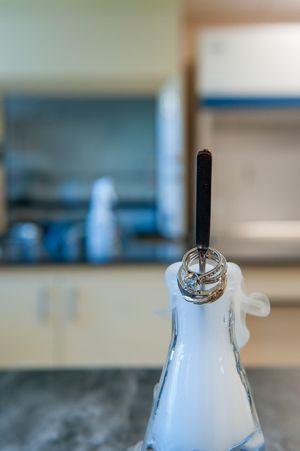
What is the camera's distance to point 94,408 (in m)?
0.57

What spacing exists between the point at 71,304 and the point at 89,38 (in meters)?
1.16

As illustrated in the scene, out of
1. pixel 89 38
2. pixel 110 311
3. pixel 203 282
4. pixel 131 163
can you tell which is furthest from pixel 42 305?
pixel 203 282

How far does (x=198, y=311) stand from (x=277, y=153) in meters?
2.12

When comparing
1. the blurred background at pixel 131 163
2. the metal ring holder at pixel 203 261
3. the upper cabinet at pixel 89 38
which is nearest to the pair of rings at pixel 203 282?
the metal ring holder at pixel 203 261

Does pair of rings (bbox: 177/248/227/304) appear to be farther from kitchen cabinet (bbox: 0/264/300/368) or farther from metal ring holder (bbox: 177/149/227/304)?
kitchen cabinet (bbox: 0/264/300/368)

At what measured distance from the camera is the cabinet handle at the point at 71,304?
1521 mm

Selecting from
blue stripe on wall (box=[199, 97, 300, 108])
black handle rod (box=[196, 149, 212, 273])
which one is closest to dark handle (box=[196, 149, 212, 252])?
black handle rod (box=[196, 149, 212, 273])

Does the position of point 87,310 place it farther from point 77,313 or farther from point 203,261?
point 203,261

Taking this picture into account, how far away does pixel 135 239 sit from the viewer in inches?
86.2

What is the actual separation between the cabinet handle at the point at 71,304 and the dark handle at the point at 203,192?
123 cm

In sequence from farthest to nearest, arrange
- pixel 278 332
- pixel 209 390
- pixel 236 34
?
pixel 236 34 → pixel 278 332 → pixel 209 390

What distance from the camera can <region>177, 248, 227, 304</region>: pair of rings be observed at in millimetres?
350

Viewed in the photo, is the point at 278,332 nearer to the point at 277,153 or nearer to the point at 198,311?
the point at 277,153

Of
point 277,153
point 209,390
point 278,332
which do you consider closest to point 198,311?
point 209,390
